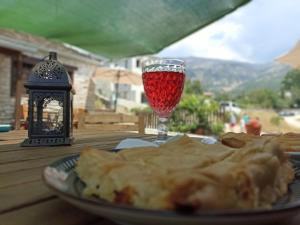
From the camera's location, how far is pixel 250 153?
1.59ft

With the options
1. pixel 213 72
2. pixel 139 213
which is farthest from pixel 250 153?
pixel 213 72

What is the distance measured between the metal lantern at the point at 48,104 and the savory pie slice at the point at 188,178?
2.16 feet

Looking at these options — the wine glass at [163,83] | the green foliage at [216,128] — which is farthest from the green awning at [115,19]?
the green foliage at [216,128]

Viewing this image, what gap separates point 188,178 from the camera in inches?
13.4

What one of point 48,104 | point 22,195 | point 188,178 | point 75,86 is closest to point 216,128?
point 75,86

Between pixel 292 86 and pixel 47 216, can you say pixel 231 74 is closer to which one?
pixel 292 86

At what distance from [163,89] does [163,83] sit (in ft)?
0.07

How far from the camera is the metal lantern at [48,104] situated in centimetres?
111

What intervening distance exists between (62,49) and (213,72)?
96.4 m

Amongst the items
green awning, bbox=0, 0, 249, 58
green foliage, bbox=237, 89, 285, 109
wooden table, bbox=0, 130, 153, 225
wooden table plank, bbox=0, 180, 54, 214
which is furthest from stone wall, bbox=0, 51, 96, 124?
green foliage, bbox=237, 89, 285, 109

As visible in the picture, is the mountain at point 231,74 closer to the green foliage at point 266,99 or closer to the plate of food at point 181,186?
the green foliage at point 266,99

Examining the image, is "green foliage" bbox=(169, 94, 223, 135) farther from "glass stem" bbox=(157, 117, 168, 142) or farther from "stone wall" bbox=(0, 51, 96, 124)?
"glass stem" bbox=(157, 117, 168, 142)

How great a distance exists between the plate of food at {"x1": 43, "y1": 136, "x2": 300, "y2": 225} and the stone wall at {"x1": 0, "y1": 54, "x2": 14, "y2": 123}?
25.4 ft

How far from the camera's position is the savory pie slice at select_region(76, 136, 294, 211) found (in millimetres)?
333
